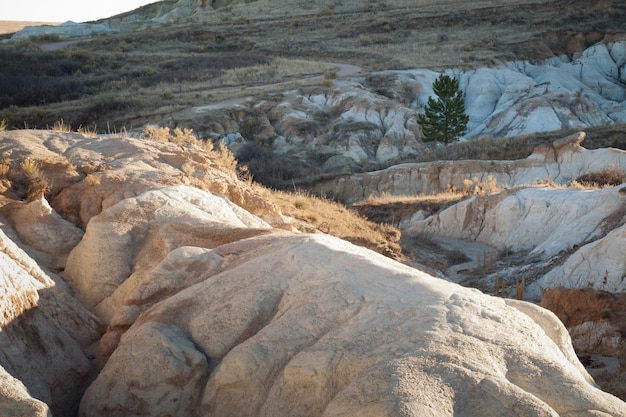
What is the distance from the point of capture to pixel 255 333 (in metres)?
5.82

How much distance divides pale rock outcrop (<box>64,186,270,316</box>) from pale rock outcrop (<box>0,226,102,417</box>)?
54 centimetres

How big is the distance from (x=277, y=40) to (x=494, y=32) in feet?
56.4

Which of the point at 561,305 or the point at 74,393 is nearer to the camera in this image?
the point at 74,393

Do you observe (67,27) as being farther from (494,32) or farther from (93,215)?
(93,215)

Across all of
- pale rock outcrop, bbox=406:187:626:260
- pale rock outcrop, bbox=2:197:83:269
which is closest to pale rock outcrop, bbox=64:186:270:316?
pale rock outcrop, bbox=2:197:83:269

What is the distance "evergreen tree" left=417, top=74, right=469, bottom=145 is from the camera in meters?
36.4

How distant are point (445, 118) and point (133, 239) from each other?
30.2 meters

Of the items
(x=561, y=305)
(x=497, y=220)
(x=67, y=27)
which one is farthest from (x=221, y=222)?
(x=67, y=27)

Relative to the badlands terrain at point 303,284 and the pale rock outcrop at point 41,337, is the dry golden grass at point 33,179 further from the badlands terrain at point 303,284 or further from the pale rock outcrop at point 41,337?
the pale rock outcrop at point 41,337

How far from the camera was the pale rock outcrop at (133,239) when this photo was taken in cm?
789

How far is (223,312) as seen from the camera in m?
6.01

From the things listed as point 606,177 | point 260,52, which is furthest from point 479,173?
point 260,52

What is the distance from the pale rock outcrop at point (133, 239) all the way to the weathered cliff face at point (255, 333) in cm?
2

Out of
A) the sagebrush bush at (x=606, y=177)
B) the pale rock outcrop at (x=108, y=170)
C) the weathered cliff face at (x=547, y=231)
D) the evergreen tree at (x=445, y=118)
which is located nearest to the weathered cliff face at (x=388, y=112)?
the evergreen tree at (x=445, y=118)
